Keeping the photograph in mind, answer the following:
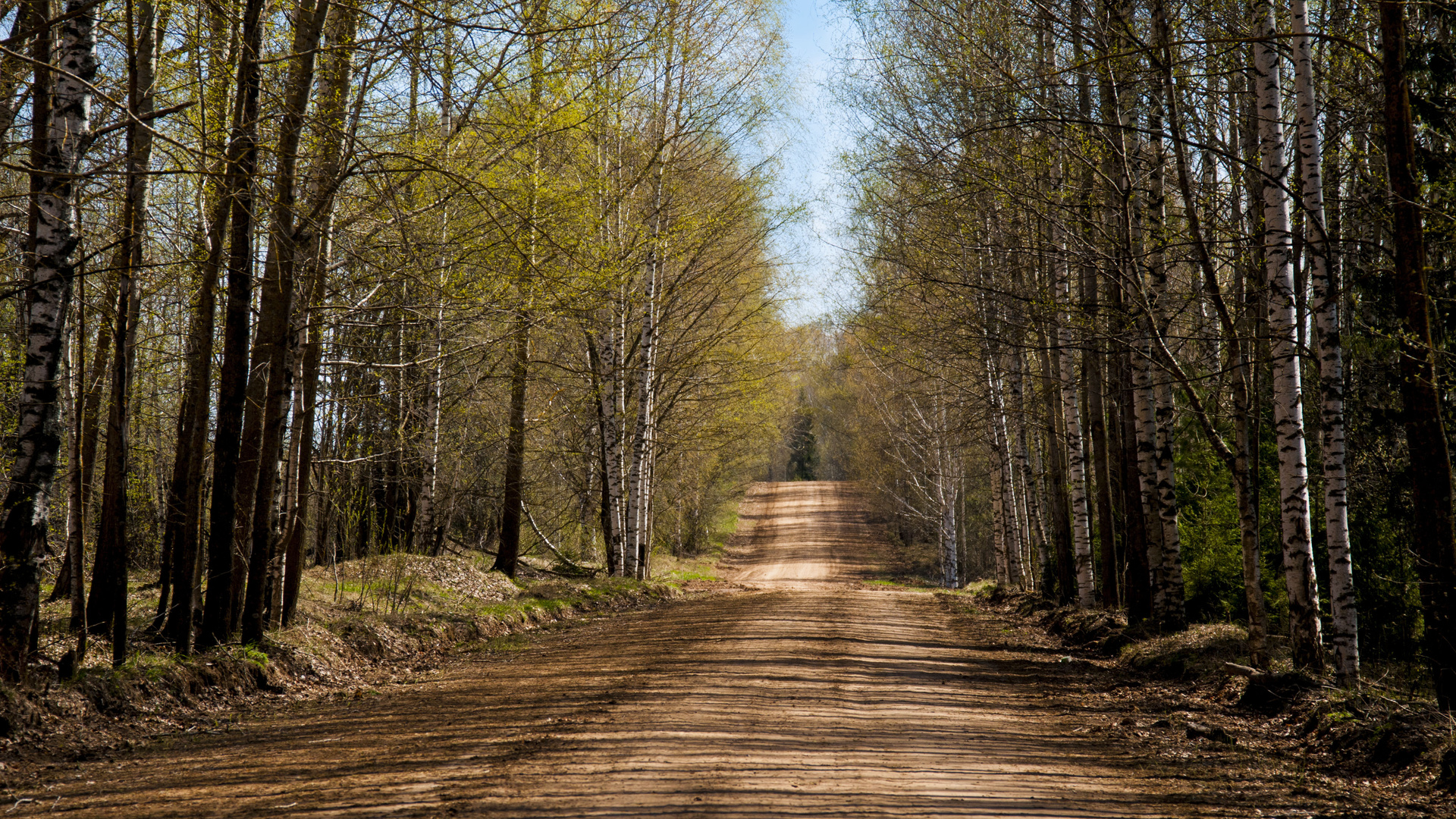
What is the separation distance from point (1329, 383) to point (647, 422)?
13373 mm

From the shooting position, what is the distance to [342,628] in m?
10.2

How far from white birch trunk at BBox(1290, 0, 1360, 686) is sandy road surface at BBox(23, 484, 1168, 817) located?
2284 mm

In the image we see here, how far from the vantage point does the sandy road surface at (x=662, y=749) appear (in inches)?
188

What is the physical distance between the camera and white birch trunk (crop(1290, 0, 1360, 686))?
279 inches

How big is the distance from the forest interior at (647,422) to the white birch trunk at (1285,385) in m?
0.04

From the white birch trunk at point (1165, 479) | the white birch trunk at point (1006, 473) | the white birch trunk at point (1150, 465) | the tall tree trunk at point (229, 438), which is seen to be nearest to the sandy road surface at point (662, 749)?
the tall tree trunk at point (229, 438)

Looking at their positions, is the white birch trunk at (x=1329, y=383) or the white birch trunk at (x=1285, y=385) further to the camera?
the white birch trunk at (x=1285, y=385)

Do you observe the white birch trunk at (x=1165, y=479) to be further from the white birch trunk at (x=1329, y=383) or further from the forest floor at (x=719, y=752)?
the white birch trunk at (x=1329, y=383)

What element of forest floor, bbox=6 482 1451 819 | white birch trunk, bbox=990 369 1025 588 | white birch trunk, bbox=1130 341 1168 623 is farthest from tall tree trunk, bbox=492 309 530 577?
white birch trunk, bbox=1130 341 1168 623

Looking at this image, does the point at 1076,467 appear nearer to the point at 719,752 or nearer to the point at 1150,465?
the point at 1150,465

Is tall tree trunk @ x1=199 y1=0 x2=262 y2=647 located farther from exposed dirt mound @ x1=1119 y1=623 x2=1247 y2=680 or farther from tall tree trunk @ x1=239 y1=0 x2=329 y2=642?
exposed dirt mound @ x1=1119 y1=623 x2=1247 y2=680

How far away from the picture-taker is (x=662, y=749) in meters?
5.83


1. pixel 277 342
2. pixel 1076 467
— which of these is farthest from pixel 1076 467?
pixel 277 342

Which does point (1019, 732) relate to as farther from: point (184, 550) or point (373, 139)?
point (373, 139)
